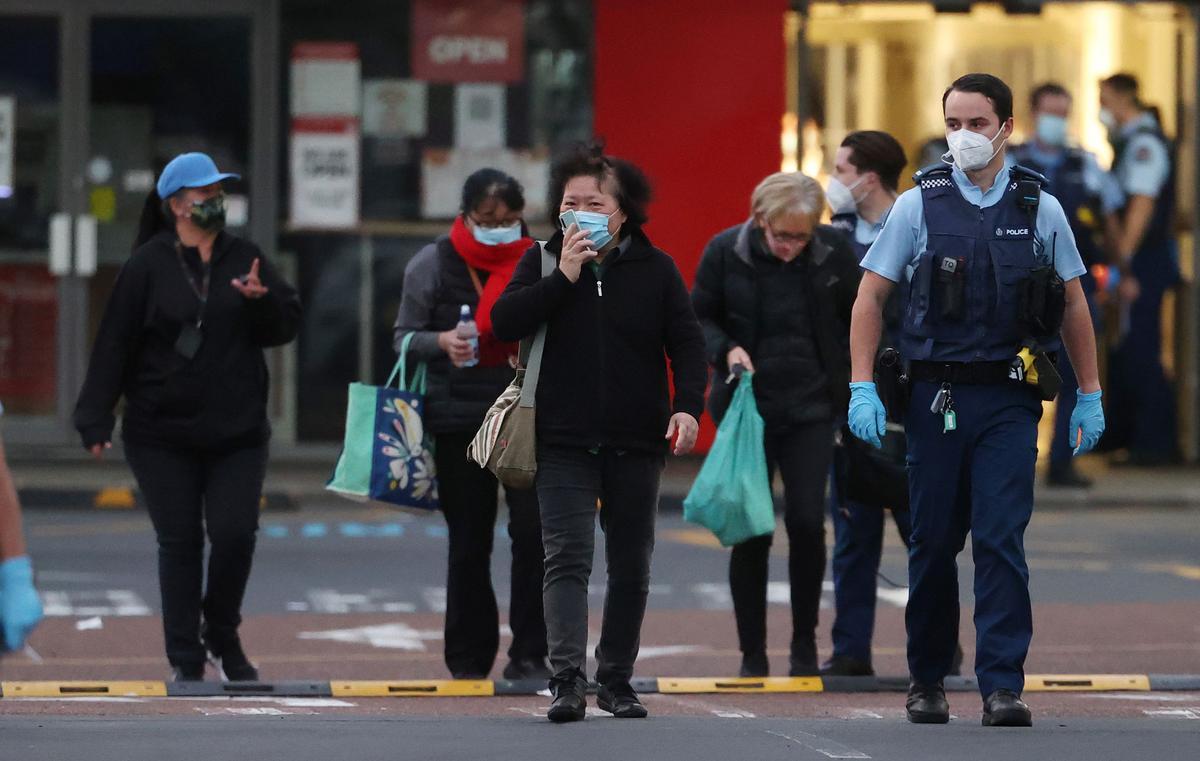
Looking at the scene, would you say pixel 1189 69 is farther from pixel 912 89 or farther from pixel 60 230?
pixel 60 230

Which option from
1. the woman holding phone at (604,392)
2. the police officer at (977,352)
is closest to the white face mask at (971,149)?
the police officer at (977,352)

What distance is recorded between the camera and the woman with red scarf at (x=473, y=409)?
918 centimetres

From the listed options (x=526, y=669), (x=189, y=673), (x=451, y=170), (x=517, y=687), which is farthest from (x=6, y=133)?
(x=517, y=687)

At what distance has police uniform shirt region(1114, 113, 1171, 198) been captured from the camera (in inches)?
674

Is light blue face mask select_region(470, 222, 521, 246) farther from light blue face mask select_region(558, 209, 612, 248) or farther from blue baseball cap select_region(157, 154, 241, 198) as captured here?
light blue face mask select_region(558, 209, 612, 248)

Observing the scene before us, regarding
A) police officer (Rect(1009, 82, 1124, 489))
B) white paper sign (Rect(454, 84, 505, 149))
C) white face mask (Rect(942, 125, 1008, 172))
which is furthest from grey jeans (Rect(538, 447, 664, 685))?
white paper sign (Rect(454, 84, 505, 149))

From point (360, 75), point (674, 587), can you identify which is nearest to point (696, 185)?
point (360, 75)

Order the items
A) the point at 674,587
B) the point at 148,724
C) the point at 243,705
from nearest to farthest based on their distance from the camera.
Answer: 1. the point at 148,724
2. the point at 243,705
3. the point at 674,587

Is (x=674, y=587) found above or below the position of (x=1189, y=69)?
below

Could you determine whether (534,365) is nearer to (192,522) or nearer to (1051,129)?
(192,522)

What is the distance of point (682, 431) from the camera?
7.83 meters

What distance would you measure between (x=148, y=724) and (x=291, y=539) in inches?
264

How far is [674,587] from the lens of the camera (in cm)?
1239

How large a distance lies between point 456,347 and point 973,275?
2.25 m
